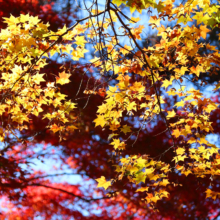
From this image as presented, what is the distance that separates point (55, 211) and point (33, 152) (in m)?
1.51

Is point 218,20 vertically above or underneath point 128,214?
above

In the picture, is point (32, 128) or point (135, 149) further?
point (32, 128)

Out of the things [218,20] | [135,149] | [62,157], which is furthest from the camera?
[62,157]

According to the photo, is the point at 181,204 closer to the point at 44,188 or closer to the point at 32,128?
the point at 44,188

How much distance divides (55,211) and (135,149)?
2357mm

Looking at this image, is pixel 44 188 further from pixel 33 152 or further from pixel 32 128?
pixel 32 128

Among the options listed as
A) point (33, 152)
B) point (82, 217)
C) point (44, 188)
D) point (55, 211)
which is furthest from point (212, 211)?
point (33, 152)

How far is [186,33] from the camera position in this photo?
7.80ft

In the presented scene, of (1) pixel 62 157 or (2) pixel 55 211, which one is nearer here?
(2) pixel 55 211

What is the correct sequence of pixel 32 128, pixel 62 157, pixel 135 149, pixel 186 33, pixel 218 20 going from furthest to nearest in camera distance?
pixel 62 157 → pixel 32 128 → pixel 135 149 → pixel 186 33 → pixel 218 20

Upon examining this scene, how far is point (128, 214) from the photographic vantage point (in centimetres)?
559

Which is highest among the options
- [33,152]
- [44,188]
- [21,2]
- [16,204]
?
[21,2]

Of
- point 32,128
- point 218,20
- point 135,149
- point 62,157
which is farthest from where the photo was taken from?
point 62,157

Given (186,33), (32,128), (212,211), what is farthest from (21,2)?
(212,211)
